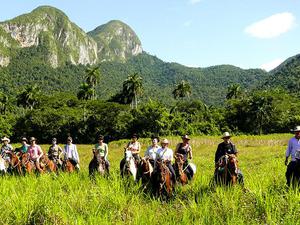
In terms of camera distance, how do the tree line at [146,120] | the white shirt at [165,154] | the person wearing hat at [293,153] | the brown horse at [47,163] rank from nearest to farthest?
the person wearing hat at [293,153] < the white shirt at [165,154] < the brown horse at [47,163] < the tree line at [146,120]

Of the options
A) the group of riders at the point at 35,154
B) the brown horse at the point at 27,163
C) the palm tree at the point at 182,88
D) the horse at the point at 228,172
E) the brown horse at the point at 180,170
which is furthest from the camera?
the palm tree at the point at 182,88

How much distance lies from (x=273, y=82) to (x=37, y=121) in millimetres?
103488

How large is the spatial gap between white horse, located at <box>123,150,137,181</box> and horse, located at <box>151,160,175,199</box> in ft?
6.47

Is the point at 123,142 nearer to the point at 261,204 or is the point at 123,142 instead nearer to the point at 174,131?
the point at 174,131

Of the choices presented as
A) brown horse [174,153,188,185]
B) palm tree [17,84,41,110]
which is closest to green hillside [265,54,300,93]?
palm tree [17,84,41,110]

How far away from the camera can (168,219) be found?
7527 millimetres

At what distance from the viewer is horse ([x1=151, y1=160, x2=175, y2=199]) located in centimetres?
1123

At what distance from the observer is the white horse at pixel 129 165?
528 inches

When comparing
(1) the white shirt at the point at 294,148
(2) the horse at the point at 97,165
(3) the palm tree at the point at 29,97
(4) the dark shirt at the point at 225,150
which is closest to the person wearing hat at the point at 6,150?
(2) the horse at the point at 97,165

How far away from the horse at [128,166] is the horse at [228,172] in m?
3.26

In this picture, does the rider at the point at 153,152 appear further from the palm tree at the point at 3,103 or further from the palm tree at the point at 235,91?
the palm tree at the point at 235,91

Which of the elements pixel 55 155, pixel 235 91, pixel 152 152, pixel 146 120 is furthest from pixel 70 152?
pixel 235 91

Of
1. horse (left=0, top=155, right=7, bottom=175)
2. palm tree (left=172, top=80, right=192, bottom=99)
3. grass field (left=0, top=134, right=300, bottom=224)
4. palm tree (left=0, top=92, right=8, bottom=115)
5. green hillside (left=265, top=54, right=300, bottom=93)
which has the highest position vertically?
green hillside (left=265, top=54, right=300, bottom=93)

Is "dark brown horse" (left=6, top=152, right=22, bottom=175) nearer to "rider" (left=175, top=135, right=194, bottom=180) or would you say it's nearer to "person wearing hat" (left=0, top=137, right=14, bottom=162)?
"person wearing hat" (left=0, top=137, right=14, bottom=162)
